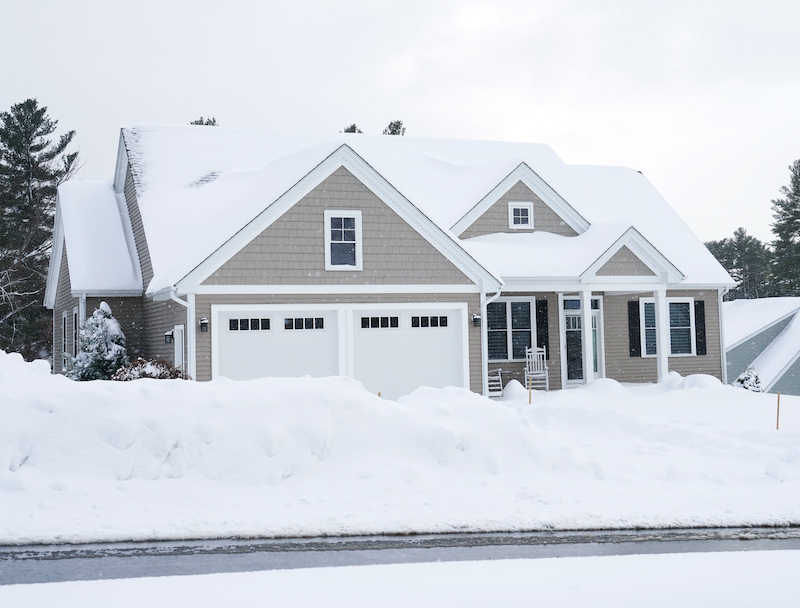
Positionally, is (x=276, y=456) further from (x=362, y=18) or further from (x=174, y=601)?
(x=362, y=18)

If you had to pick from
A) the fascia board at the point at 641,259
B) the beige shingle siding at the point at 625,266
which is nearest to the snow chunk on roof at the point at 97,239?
the fascia board at the point at 641,259

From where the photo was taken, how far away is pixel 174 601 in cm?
558

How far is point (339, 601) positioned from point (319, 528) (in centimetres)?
215

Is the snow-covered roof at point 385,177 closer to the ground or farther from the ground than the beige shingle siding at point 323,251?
farther from the ground

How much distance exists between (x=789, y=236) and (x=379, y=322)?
46650 mm

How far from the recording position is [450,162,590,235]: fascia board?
846 inches

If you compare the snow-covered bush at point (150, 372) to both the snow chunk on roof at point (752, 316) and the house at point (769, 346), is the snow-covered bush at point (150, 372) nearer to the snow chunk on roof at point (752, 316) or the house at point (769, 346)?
the house at point (769, 346)

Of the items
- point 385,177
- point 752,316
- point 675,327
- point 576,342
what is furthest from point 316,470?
point 752,316

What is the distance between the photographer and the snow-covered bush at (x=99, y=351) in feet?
60.3

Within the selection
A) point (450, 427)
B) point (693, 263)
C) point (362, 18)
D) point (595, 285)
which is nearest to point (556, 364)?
point (595, 285)

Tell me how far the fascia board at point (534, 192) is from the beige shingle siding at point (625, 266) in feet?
6.36

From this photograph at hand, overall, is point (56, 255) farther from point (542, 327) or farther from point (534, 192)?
point (542, 327)

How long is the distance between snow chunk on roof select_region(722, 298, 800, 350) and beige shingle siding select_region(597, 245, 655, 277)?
8713 mm

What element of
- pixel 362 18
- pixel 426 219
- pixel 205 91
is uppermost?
Answer: pixel 205 91
